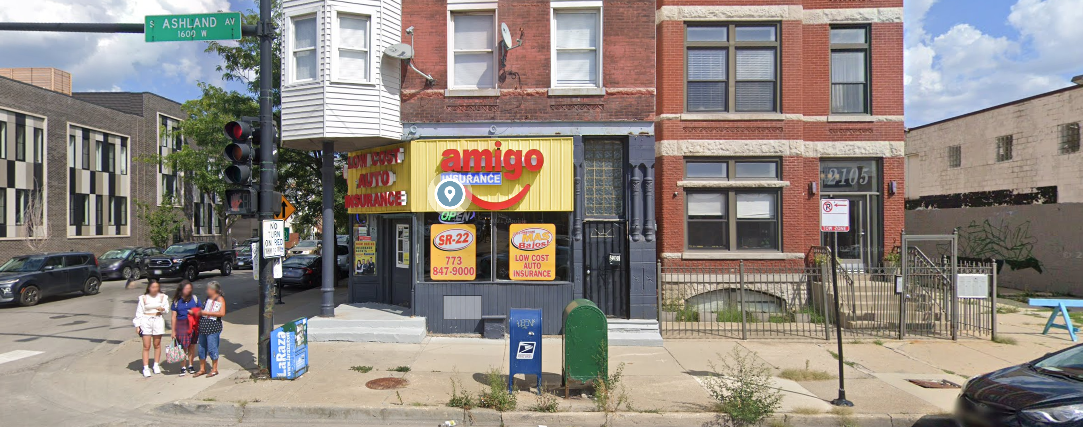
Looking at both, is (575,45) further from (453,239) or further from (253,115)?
(253,115)

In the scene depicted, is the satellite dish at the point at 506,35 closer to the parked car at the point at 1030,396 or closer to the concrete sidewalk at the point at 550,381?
the concrete sidewalk at the point at 550,381

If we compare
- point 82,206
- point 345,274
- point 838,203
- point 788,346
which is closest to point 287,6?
point 838,203

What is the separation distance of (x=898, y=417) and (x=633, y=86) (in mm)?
7427

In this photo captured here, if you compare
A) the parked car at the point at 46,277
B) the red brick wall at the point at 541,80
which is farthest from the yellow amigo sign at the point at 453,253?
the parked car at the point at 46,277

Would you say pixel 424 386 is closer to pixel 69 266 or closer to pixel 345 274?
pixel 69 266

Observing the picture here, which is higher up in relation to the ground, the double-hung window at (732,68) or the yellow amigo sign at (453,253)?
the double-hung window at (732,68)

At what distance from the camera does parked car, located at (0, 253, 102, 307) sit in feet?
55.5

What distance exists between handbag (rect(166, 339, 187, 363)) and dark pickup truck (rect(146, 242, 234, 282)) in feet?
55.7

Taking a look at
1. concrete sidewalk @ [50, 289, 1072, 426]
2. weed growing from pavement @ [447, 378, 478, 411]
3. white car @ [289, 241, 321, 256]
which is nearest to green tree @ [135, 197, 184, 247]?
white car @ [289, 241, 321, 256]

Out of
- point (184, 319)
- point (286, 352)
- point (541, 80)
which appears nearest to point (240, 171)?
point (184, 319)

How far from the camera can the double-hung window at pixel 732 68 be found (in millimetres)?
14320

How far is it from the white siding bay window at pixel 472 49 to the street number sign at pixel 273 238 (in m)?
4.93

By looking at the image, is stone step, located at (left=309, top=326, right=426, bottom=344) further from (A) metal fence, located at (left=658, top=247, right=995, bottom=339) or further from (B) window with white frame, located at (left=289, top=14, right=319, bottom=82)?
(B) window with white frame, located at (left=289, top=14, right=319, bottom=82)

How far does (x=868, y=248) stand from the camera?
14797mm
